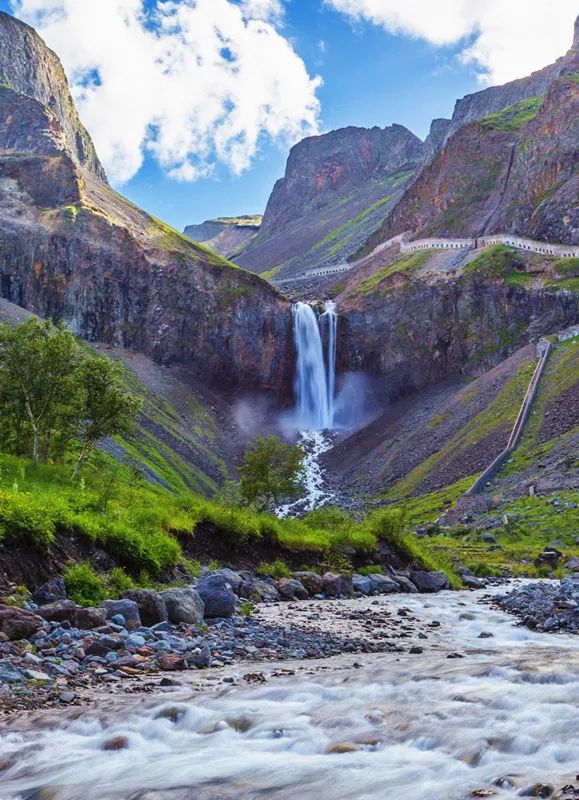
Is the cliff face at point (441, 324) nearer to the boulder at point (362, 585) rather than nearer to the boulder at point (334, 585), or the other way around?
the boulder at point (362, 585)

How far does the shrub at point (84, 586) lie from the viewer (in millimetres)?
16750

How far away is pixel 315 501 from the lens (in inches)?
3356

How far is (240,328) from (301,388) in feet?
55.0

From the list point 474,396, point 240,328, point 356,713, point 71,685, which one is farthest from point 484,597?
point 240,328

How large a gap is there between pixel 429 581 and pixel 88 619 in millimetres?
23470

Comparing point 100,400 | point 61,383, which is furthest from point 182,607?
point 61,383

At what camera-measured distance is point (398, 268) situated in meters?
144

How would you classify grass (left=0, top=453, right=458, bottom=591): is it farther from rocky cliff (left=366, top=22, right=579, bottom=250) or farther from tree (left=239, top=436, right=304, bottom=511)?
rocky cliff (left=366, top=22, right=579, bottom=250)

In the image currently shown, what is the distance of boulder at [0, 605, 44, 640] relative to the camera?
13.3 metres

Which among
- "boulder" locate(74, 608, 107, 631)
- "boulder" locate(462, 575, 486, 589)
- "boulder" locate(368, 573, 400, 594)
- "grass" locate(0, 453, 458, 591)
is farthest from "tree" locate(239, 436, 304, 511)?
"boulder" locate(74, 608, 107, 631)

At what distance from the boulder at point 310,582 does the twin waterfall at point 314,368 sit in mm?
91042

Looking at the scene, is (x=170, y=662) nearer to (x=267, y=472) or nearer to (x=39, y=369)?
(x=39, y=369)

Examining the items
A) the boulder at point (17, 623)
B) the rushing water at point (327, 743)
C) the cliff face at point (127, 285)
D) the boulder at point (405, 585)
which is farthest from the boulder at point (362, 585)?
the cliff face at point (127, 285)

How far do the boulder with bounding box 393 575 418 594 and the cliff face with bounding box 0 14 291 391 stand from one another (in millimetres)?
92492
